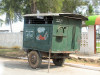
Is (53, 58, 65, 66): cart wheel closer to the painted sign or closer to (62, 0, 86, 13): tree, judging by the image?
the painted sign

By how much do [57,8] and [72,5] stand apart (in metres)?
2.42

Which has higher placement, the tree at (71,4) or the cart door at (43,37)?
the tree at (71,4)

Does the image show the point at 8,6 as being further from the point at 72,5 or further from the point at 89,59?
the point at 89,59

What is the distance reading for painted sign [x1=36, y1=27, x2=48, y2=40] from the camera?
9.23 metres

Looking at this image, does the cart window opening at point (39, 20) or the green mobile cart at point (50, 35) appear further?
the cart window opening at point (39, 20)

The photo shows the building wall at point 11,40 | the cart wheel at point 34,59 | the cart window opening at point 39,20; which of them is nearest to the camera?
the cart window opening at point 39,20

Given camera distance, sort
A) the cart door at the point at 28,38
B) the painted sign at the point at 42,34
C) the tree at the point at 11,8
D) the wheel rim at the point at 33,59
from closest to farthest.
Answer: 1. the painted sign at the point at 42,34
2. the wheel rim at the point at 33,59
3. the cart door at the point at 28,38
4. the tree at the point at 11,8

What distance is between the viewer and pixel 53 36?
29.6ft

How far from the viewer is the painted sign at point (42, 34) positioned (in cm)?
923

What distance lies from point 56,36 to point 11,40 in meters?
14.9

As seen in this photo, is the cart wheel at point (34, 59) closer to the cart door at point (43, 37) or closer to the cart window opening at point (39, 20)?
the cart door at point (43, 37)

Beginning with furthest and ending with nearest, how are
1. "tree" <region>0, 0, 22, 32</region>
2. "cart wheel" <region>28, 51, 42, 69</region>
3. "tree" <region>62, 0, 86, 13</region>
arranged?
"tree" <region>62, 0, 86, 13</region> < "tree" <region>0, 0, 22, 32</region> < "cart wheel" <region>28, 51, 42, 69</region>

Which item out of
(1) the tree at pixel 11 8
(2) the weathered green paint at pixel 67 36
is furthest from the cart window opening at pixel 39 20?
(1) the tree at pixel 11 8

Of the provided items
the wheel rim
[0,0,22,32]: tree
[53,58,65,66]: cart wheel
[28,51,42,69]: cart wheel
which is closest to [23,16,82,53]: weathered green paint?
[28,51,42,69]: cart wheel
